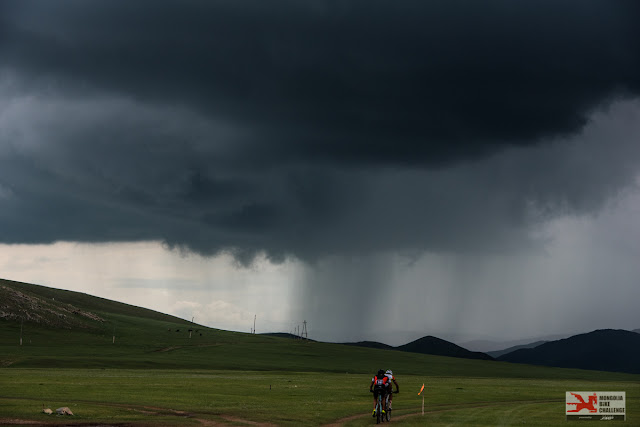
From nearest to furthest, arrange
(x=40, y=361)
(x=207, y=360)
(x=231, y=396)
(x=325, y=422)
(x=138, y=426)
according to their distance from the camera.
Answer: (x=138, y=426) < (x=325, y=422) < (x=231, y=396) < (x=40, y=361) < (x=207, y=360)

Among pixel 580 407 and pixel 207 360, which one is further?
pixel 207 360

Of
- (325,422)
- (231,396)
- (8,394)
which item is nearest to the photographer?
(325,422)

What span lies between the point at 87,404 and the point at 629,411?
1834 inches

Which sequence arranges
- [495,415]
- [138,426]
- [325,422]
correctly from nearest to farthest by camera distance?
[138,426] → [325,422] → [495,415]

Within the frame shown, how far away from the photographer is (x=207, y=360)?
600 ft

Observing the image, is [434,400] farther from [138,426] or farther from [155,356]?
[155,356]

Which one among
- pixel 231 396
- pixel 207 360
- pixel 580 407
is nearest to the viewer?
pixel 580 407

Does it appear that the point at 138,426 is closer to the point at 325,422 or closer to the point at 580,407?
the point at 325,422

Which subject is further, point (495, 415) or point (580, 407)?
point (580, 407)

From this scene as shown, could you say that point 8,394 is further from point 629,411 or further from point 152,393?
point 629,411

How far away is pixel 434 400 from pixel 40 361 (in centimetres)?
10750

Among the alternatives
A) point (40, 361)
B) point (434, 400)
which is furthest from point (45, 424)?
point (40, 361)

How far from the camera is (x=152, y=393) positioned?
66.8m

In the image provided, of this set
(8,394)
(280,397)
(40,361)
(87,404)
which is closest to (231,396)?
(280,397)
